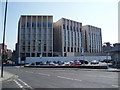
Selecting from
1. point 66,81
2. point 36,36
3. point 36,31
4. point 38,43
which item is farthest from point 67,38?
point 66,81

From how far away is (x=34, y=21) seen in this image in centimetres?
9456

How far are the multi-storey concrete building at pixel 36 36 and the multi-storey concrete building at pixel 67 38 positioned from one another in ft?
25.8

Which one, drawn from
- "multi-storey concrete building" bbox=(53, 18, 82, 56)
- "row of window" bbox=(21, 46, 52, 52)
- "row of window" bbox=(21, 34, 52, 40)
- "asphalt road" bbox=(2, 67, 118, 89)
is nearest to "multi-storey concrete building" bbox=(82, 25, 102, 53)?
"multi-storey concrete building" bbox=(53, 18, 82, 56)

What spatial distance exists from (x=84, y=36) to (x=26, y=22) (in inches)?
1689

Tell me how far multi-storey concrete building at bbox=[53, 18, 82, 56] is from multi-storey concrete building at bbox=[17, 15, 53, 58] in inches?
309

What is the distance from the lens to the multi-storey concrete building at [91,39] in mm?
114500

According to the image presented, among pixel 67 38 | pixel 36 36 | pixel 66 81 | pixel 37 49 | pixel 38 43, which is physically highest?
pixel 36 36

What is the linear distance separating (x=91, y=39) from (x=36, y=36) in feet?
136

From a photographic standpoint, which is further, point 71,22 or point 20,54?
point 71,22

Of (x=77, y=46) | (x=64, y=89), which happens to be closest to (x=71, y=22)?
(x=77, y=46)

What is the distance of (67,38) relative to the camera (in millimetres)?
99750

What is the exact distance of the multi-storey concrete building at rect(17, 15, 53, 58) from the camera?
9294 centimetres

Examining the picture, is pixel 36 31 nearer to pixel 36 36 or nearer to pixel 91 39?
pixel 36 36

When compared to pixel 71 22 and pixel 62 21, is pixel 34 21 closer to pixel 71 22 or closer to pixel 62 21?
pixel 62 21
